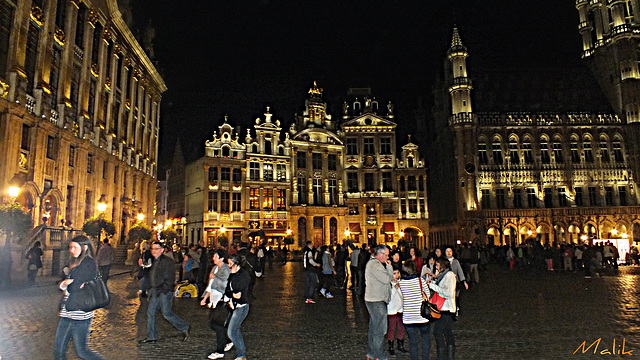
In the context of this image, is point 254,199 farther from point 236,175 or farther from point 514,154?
point 514,154

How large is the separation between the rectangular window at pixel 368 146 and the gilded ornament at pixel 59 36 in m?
33.8

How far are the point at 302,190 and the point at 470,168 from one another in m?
19.1

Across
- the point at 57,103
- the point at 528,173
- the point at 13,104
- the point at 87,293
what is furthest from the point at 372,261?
the point at 528,173

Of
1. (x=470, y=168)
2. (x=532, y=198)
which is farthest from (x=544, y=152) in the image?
(x=470, y=168)

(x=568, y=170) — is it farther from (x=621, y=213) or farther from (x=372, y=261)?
(x=372, y=261)

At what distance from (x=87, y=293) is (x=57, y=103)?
78.3 feet

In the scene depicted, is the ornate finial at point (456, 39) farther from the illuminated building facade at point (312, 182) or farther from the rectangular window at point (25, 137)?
the rectangular window at point (25, 137)

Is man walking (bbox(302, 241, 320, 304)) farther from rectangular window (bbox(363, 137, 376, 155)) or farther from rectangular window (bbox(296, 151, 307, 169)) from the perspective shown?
rectangular window (bbox(363, 137, 376, 155))

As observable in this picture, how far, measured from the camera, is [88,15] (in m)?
29.0

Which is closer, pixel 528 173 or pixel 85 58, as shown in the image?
pixel 85 58

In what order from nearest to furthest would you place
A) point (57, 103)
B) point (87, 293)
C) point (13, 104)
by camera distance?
point (87, 293) → point (13, 104) → point (57, 103)

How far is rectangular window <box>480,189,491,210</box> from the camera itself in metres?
47.8

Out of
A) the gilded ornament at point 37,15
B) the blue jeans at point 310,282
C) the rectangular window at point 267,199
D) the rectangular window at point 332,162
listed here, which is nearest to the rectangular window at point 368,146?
the rectangular window at point 332,162

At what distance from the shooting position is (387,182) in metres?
51.2
